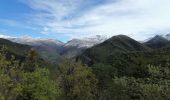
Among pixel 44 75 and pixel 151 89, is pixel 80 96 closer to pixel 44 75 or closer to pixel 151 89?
pixel 44 75

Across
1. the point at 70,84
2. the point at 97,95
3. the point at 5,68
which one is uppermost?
the point at 5,68

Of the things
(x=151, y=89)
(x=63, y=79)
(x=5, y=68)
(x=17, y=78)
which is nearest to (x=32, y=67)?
(x=63, y=79)

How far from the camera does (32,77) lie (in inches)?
2776

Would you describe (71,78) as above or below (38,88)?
above

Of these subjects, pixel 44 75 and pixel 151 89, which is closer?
pixel 151 89

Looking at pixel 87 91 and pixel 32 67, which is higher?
pixel 32 67

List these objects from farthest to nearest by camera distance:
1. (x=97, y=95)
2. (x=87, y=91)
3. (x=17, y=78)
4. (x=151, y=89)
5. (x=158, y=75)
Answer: (x=97, y=95), (x=87, y=91), (x=17, y=78), (x=151, y=89), (x=158, y=75)

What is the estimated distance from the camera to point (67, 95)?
70.0 metres

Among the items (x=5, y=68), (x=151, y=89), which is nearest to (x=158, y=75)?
(x=151, y=89)

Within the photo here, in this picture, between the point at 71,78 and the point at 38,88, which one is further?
the point at 38,88

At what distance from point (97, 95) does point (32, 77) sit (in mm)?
47249

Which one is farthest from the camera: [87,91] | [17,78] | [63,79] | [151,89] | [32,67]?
[32,67]

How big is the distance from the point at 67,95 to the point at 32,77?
374 inches

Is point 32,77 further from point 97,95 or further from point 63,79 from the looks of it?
point 97,95
